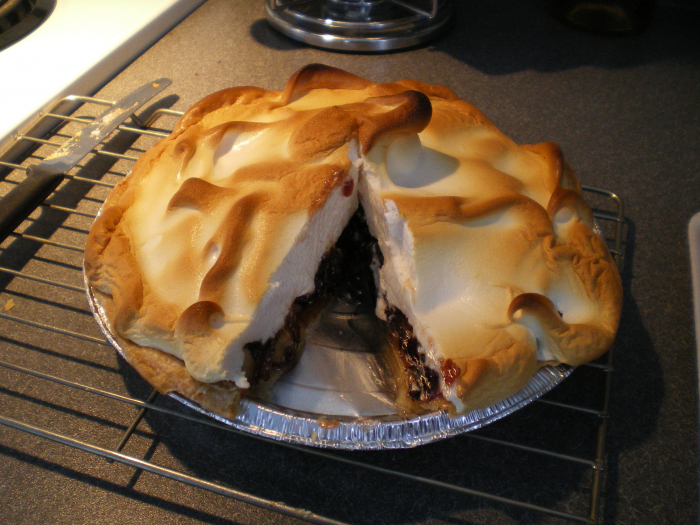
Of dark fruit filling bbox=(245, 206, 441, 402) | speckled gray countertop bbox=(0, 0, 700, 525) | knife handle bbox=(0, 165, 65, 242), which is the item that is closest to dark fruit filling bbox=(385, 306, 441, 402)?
dark fruit filling bbox=(245, 206, 441, 402)

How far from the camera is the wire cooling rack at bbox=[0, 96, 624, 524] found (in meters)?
1.01

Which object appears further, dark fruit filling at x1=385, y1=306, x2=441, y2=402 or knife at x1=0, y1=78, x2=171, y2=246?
knife at x1=0, y1=78, x2=171, y2=246

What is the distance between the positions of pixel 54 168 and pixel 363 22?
156 centimetres

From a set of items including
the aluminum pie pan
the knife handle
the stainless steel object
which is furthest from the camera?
the stainless steel object

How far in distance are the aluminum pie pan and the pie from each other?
30mm

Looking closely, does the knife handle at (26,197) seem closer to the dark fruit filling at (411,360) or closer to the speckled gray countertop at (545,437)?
the speckled gray countertop at (545,437)

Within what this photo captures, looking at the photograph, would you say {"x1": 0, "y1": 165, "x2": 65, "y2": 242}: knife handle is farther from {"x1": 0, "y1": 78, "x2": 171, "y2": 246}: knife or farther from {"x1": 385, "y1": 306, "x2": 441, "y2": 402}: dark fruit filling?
{"x1": 385, "y1": 306, "x2": 441, "y2": 402}: dark fruit filling

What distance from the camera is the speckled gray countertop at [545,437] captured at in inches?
40.5

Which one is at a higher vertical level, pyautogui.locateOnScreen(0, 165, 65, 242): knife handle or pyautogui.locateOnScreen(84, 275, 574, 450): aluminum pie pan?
pyautogui.locateOnScreen(0, 165, 65, 242): knife handle

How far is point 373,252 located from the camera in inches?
58.0

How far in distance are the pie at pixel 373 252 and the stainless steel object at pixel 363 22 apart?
1092mm

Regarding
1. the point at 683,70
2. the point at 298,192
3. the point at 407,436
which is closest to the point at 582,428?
the point at 407,436

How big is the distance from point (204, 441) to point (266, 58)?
1.89 metres

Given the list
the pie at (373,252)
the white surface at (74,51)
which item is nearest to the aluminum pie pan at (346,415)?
the pie at (373,252)
